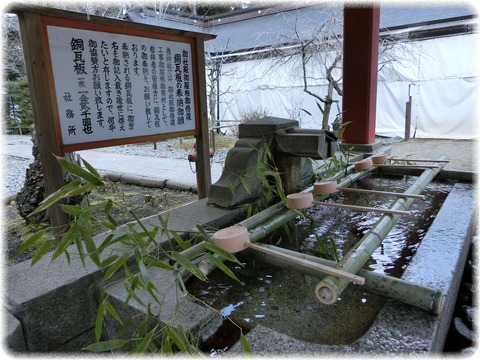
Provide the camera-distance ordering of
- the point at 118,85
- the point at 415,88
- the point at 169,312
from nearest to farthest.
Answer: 1. the point at 169,312
2. the point at 118,85
3. the point at 415,88

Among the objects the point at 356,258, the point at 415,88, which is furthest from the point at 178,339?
the point at 415,88

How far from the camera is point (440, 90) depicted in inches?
396

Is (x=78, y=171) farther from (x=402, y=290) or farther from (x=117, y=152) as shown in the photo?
(x=117, y=152)

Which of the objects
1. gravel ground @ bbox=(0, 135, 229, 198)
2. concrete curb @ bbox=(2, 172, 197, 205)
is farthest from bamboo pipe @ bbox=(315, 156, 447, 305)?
gravel ground @ bbox=(0, 135, 229, 198)

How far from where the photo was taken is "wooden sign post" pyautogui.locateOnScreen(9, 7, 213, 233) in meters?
2.38

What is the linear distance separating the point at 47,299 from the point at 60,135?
52.2 inches

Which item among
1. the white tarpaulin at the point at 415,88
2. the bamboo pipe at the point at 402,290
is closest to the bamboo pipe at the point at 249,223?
the bamboo pipe at the point at 402,290

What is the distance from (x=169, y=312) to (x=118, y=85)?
Result: 2.09 meters

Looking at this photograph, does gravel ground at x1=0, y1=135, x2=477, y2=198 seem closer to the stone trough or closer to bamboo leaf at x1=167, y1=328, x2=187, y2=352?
the stone trough

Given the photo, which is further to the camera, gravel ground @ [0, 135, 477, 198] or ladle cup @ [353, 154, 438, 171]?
gravel ground @ [0, 135, 477, 198]

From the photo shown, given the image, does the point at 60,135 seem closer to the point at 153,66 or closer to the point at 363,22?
the point at 153,66

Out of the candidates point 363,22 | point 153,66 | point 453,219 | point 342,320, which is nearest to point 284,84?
point 363,22

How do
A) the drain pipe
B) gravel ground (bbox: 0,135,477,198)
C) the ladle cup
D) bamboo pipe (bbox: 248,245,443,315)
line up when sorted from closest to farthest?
bamboo pipe (bbox: 248,245,443,315)
the drain pipe
the ladle cup
gravel ground (bbox: 0,135,477,198)

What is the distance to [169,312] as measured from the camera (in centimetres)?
150
